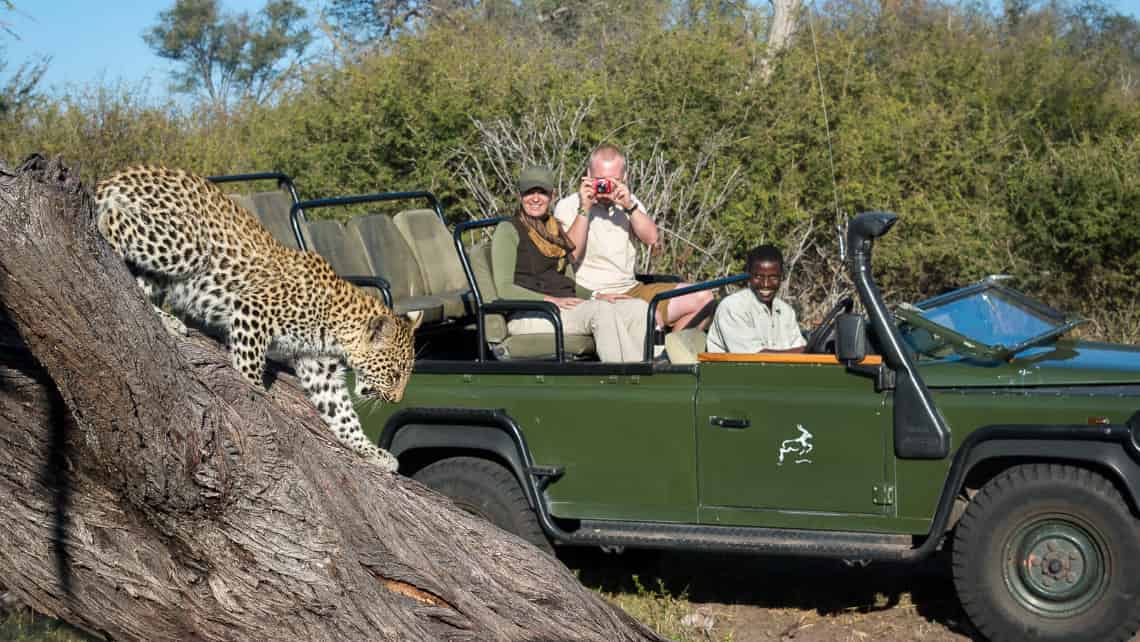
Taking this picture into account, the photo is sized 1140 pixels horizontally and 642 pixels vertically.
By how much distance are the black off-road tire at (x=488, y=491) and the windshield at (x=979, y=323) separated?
69.1 inches

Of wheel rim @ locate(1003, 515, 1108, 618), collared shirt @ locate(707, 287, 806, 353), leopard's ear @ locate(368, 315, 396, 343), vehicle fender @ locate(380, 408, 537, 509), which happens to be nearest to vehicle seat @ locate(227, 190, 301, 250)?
vehicle fender @ locate(380, 408, 537, 509)

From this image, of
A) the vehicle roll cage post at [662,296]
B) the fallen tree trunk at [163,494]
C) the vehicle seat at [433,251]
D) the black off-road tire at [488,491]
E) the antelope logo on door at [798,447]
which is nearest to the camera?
the fallen tree trunk at [163,494]

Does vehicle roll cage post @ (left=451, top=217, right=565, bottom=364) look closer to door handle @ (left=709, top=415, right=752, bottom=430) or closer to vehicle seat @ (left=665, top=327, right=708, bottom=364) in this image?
vehicle seat @ (left=665, top=327, right=708, bottom=364)

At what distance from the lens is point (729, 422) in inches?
227

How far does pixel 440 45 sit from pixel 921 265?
16.8 ft

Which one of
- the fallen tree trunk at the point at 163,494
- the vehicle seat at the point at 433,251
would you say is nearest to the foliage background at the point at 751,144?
the vehicle seat at the point at 433,251

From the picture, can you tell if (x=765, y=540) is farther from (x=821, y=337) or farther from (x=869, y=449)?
(x=821, y=337)

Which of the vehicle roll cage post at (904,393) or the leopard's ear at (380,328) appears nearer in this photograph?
the vehicle roll cage post at (904,393)

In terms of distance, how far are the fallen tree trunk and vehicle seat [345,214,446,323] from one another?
378cm

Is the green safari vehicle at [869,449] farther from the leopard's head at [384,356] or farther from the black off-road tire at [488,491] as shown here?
the leopard's head at [384,356]

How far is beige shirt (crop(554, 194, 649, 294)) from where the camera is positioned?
715 centimetres

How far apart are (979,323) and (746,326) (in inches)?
37.3

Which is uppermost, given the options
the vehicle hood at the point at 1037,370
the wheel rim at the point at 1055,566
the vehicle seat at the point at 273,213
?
the vehicle seat at the point at 273,213

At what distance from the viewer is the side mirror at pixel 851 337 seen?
5473mm
